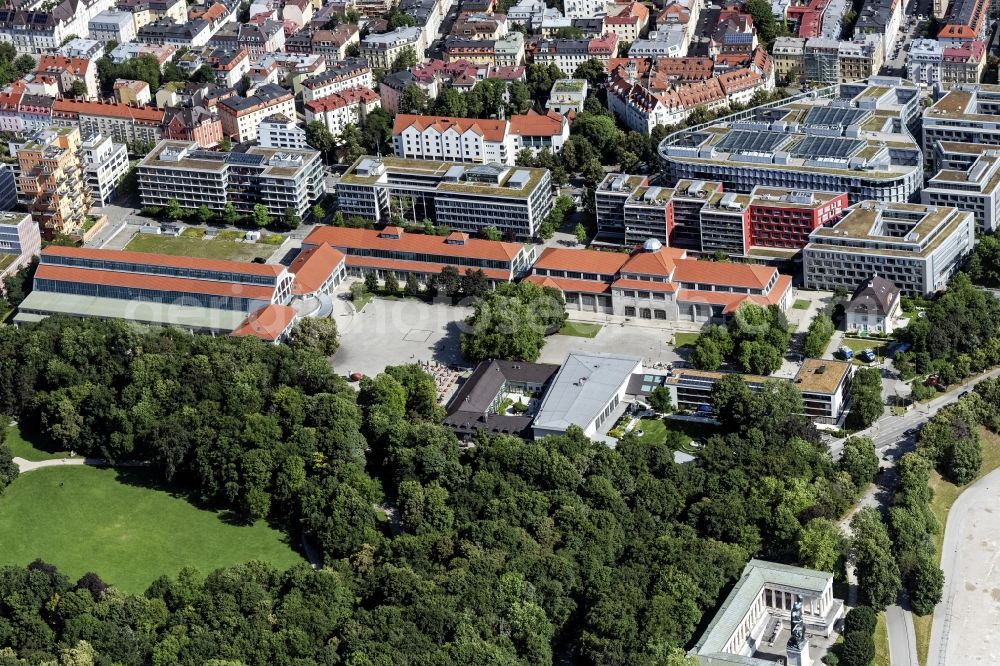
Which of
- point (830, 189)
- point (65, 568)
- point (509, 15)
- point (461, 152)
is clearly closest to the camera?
point (65, 568)

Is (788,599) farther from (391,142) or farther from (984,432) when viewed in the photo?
(391,142)

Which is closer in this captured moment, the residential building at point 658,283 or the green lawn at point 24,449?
the green lawn at point 24,449

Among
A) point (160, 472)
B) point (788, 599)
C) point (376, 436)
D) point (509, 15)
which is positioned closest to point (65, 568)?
point (160, 472)

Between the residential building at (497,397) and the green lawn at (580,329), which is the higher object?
the residential building at (497,397)

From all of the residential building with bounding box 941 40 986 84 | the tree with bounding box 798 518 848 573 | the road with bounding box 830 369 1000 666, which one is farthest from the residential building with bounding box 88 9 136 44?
the tree with bounding box 798 518 848 573

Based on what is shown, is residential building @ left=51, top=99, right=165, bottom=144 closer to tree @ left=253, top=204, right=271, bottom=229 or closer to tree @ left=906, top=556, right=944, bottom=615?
tree @ left=253, top=204, right=271, bottom=229

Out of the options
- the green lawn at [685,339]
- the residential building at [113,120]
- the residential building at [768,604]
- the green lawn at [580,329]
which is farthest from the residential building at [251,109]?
the residential building at [768,604]

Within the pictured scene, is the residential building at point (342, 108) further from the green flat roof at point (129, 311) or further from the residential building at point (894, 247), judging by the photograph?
the residential building at point (894, 247)
